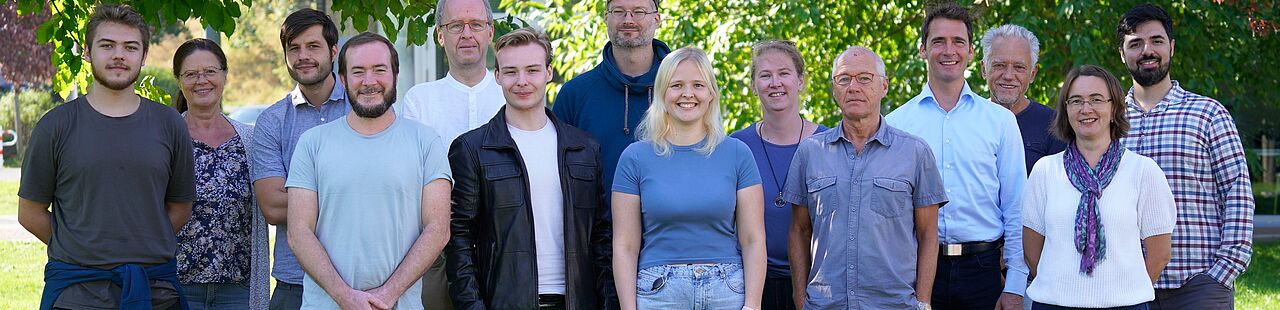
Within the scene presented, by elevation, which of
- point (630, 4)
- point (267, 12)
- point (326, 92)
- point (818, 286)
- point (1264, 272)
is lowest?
point (1264, 272)

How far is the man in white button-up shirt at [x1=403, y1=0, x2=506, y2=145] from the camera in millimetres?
4887

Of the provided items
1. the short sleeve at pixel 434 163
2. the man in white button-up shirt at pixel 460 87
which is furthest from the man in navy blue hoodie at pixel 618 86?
the short sleeve at pixel 434 163

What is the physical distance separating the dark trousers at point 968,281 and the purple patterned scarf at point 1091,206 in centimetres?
45

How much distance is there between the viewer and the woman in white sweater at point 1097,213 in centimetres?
434

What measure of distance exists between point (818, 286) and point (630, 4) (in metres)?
1.42

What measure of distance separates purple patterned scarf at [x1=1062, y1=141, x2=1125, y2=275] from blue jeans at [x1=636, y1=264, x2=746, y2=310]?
121 cm

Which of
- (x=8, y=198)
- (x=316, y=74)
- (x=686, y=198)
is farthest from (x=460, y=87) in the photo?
(x=8, y=198)

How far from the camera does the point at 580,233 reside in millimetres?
4422

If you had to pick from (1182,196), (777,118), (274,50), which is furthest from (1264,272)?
(274,50)

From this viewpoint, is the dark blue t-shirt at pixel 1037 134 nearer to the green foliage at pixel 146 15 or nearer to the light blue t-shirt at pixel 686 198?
the light blue t-shirt at pixel 686 198

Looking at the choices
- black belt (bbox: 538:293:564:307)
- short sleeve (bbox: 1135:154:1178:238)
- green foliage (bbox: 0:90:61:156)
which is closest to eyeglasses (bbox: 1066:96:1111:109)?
short sleeve (bbox: 1135:154:1178:238)

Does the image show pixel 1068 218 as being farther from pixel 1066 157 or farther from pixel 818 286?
pixel 818 286

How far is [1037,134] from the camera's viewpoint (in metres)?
5.16

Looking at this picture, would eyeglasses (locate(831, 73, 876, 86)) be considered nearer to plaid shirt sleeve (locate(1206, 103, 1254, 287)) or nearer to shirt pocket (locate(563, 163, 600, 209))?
shirt pocket (locate(563, 163, 600, 209))
